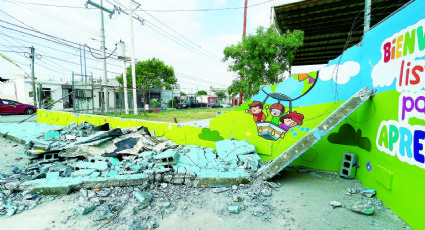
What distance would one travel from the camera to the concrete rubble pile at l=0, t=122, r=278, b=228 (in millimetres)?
3088

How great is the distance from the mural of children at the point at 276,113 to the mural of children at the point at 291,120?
11 centimetres

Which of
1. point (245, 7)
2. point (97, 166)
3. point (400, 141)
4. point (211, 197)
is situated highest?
point (245, 7)

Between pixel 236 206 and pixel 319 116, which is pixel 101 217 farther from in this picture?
pixel 319 116

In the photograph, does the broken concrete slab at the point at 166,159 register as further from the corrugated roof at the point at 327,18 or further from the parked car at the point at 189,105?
the parked car at the point at 189,105

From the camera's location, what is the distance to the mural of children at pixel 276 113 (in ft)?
15.7

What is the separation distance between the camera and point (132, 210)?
9.12 ft

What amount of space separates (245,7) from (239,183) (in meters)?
11.8

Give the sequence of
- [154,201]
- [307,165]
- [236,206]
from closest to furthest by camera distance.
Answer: [236,206], [154,201], [307,165]

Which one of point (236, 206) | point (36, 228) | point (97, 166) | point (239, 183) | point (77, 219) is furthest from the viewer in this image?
point (97, 166)

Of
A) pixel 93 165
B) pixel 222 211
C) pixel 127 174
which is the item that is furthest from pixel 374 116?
pixel 93 165

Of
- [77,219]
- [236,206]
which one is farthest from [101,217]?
[236,206]

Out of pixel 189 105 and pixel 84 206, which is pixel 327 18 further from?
pixel 189 105

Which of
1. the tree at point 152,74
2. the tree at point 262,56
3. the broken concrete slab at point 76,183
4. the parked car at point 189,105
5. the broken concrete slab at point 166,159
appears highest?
the tree at point 152,74

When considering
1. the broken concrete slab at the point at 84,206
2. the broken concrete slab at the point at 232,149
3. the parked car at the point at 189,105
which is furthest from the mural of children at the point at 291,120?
the parked car at the point at 189,105
